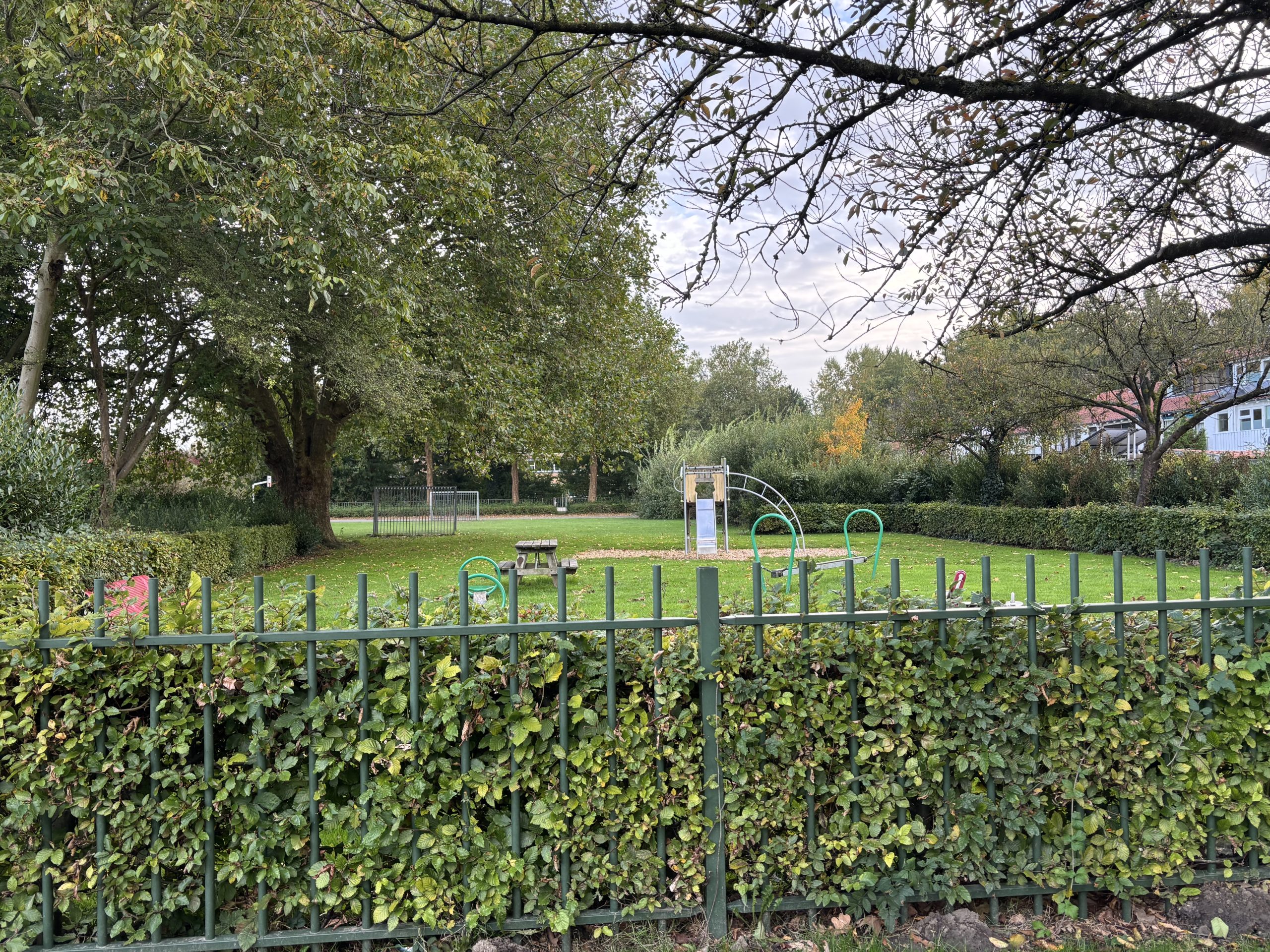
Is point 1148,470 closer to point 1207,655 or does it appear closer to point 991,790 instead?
point 1207,655

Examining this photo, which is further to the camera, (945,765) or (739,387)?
(739,387)

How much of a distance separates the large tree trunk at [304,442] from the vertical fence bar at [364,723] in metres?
15.4

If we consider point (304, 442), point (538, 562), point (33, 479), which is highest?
point (304, 442)

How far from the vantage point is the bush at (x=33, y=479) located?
7.59 metres

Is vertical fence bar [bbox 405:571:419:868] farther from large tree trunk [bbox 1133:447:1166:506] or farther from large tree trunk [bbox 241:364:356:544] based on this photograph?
large tree trunk [bbox 1133:447:1166:506]

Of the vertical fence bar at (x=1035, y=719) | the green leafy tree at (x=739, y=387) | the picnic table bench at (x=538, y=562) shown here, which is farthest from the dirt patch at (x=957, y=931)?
the green leafy tree at (x=739, y=387)

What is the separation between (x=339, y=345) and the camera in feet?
40.0

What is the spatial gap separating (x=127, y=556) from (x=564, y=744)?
8350 millimetres

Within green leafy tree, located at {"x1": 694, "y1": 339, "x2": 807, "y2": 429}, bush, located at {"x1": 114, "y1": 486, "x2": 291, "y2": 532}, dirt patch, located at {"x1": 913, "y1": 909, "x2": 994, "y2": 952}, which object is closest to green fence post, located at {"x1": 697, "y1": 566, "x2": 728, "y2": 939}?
dirt patch, located at {"x1": 913, "y1": 909, "x2": 994, "y2": 952}

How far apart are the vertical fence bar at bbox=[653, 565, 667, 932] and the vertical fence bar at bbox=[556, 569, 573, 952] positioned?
307 mm

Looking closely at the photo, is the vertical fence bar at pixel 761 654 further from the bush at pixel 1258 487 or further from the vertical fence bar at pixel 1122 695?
the bush at pixel 1258 487

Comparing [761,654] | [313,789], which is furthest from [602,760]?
[313,789]

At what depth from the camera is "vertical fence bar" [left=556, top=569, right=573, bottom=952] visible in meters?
2.57

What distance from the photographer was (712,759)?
8.68ft
